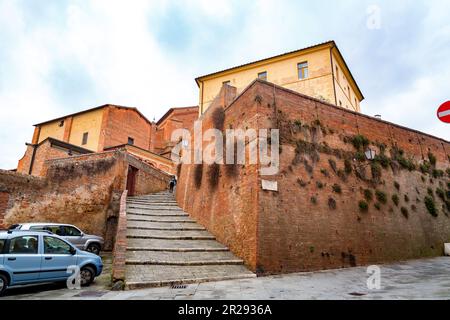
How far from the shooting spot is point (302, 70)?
20438mm

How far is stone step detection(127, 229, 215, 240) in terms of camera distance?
28.2 feet

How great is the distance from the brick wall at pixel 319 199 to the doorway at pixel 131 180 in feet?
24.1

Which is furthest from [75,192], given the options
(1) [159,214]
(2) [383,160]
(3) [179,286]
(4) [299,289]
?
(2) [383,160]

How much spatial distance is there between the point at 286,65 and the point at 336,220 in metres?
15.8

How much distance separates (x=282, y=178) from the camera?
784cm

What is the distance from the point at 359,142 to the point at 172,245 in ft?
24.1

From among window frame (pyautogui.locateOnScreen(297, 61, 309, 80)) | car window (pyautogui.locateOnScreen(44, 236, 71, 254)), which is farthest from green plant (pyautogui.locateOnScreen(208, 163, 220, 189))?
window frame (pyautogui.locateOnScreen(297, 61, 309, 80))

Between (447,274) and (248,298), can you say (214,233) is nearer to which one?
(248,298)

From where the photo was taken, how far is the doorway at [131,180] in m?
17.2

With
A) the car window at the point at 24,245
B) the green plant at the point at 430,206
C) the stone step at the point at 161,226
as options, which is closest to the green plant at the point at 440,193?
the green plant at the point at 430,206

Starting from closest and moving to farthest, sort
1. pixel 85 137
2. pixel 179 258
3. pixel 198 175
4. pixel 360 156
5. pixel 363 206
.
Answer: pixel 179 258 → pixel 363 206 → pixel 360 156 → pixel 198 175 → pixel 85 137

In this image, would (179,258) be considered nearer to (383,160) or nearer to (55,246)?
(55,246)

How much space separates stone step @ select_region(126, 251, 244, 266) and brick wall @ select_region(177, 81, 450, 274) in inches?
18.7
